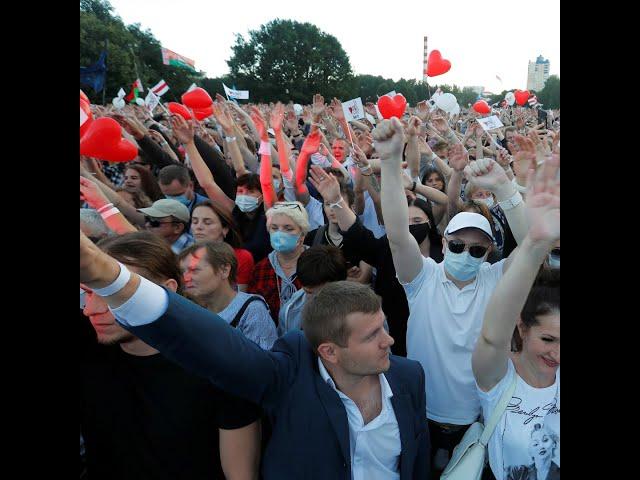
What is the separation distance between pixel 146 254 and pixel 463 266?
1481mm

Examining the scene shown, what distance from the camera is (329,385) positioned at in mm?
1688

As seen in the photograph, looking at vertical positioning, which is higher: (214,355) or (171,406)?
(214,355)

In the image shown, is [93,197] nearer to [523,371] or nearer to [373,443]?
[373,443]

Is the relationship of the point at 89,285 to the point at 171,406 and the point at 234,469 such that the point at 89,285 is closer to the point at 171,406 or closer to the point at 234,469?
the point at 171,406

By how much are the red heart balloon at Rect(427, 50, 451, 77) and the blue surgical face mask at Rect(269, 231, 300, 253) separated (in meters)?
7.51

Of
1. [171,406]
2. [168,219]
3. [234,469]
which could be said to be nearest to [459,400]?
[234,469]

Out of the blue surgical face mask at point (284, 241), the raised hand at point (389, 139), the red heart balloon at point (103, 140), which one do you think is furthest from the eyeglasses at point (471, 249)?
the red heart balloon at point (103, 140)

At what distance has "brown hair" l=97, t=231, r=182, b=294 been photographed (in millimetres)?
1685

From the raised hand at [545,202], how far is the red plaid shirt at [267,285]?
209 cm

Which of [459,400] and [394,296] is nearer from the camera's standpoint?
[459,400]
